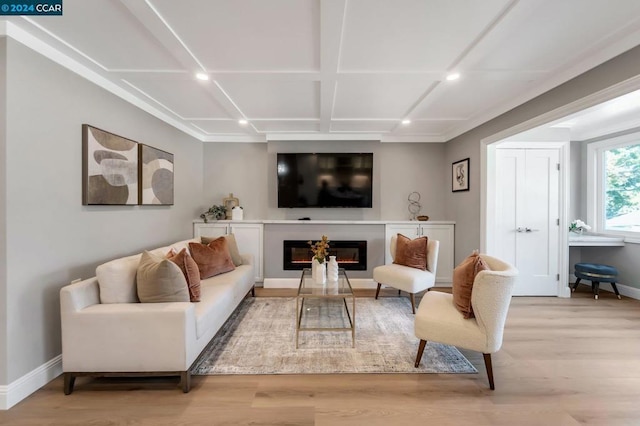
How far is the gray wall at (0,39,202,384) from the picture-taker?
1.79 metres

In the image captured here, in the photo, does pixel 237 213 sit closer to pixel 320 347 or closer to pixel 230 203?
pixel 230 203

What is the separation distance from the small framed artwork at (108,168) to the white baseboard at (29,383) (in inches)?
49.9

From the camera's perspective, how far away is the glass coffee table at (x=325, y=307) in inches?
99.0

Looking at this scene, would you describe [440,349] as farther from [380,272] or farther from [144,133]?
[144,133]

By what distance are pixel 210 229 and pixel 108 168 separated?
1.93m

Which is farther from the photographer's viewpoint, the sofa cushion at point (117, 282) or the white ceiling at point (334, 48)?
the sofa cushion at point (117, 282)

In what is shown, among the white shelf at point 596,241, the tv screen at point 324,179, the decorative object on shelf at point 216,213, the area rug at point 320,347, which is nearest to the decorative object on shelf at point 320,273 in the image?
the area rug at point 320,347

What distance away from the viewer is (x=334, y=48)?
1967 millimetres

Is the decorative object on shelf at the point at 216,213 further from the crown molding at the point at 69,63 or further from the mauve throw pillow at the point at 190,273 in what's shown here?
the mauve throw pillow at the point at 190,273

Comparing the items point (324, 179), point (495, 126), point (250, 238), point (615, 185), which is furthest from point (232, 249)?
point (615, 185)

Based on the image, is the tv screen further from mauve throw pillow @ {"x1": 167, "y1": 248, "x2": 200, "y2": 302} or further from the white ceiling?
mauve throw pillow @ {"x1": 167, "y1": 248, "x2": 200, "y2": 302}

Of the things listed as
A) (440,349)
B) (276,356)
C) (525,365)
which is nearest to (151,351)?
(276,356)

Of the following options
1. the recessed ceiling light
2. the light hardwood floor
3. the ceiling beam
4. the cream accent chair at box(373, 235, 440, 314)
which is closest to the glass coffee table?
the light hardwood floor

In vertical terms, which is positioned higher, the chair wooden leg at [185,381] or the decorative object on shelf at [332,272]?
the decorative object on shelf at [332,272]
